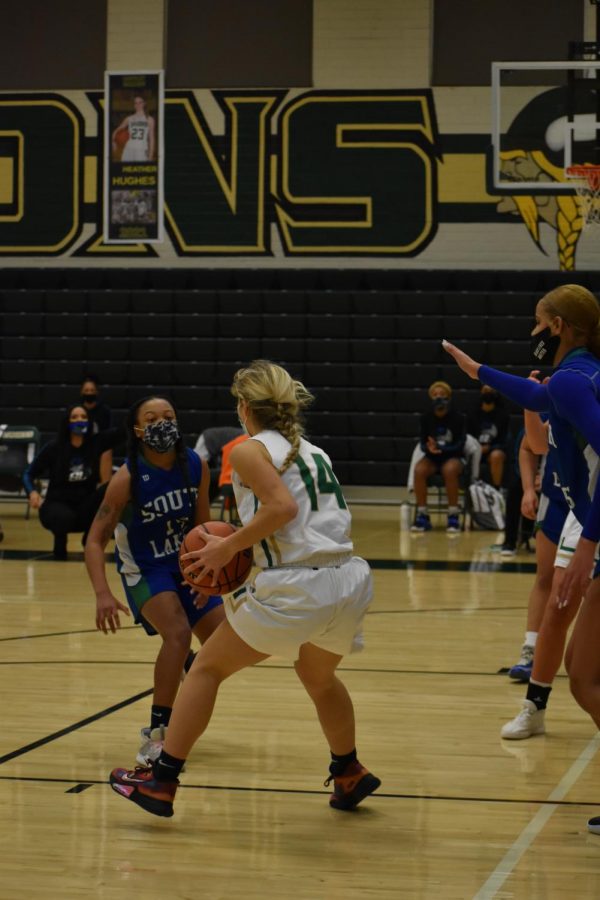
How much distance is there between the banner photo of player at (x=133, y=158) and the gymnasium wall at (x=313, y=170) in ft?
1.25

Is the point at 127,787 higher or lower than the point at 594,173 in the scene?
lower

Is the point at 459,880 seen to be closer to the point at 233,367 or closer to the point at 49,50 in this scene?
the point at 233,367

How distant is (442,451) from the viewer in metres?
13.6

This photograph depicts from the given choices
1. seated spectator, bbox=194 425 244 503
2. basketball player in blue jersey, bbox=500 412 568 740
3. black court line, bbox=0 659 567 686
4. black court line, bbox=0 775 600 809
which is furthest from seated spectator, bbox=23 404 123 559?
black court line, bbox=0 775 600 809

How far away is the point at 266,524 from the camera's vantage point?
363 cm

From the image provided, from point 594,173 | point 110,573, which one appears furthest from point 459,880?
point 594,173

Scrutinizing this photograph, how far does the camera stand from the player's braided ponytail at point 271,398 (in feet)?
12.6

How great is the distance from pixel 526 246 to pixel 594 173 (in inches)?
132

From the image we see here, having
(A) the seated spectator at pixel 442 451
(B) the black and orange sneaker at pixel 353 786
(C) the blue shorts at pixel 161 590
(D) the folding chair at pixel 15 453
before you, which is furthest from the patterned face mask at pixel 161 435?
(D) the folding chair at pixel 15 453

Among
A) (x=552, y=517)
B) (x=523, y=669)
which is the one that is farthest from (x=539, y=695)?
(x=523, y=669)

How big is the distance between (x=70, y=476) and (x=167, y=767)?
7.25m

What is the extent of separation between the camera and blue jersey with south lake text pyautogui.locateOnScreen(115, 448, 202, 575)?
479 cm

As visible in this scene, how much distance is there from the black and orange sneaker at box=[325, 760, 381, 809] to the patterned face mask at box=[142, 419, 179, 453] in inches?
53.6

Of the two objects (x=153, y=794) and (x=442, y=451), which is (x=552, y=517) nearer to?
(x=153, y=794)
